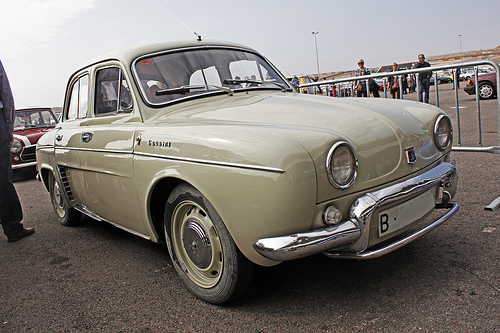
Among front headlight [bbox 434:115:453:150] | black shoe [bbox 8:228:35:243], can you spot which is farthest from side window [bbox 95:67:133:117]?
front headlight [bbox 434:115:453:150]

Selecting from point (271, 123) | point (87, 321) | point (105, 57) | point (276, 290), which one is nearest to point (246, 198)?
point (271, 123)

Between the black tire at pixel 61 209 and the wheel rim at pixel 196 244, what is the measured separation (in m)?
2.32

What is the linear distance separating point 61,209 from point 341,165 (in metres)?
3.81

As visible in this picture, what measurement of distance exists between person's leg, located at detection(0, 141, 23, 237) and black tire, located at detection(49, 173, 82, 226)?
1.48ft

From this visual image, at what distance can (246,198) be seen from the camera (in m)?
2.15

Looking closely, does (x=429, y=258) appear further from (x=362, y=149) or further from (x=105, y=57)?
(x=105, y=57)

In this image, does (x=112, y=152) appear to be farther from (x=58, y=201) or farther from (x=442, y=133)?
(x=442, y=133)

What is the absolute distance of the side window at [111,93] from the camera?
3.37 m

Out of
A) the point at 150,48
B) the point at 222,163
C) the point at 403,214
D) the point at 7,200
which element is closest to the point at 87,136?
the point at 150,48

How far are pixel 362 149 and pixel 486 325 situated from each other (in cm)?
105

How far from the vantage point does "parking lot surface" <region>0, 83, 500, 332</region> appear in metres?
2.24

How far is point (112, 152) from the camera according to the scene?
10.4 feet

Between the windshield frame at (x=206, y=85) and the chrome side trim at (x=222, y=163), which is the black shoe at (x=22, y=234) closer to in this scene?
the windshield frame at (x=206, y=85)

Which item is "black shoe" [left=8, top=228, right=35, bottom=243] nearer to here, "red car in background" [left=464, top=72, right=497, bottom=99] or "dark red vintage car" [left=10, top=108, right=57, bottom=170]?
"dark red vintage car" [left=10, top=108, right=57, bottom=170]
